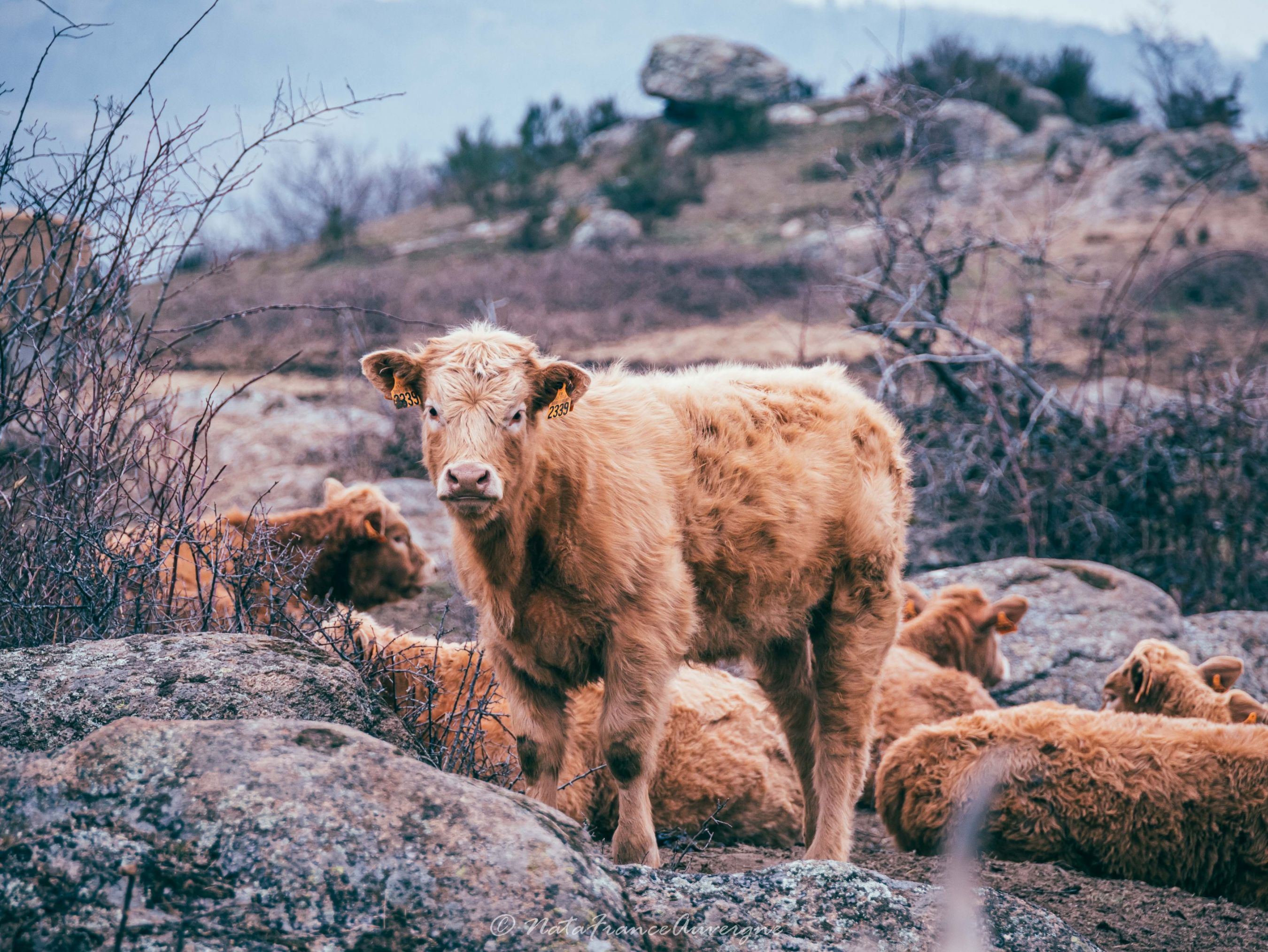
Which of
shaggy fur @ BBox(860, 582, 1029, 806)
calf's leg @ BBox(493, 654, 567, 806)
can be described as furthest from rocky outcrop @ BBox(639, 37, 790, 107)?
calf's leg @ BBox(493, 654, 567, 806)

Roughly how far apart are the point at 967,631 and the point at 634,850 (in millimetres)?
3771

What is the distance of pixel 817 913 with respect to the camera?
281cm

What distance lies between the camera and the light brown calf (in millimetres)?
4562

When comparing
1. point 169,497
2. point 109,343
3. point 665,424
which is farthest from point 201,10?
point 665,424

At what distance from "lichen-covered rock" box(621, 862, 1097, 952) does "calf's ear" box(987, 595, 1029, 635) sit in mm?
4105

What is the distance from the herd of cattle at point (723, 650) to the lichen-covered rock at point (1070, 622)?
4.90 ft

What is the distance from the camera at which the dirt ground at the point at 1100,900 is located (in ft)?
13.1

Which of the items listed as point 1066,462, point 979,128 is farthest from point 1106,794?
point 979,128

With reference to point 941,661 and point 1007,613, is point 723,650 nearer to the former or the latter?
point 941,661

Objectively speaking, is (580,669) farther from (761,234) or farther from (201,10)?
(761,234)

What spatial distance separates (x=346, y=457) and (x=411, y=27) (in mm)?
201878

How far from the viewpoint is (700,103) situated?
3738 cm

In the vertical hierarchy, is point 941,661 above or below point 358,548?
below

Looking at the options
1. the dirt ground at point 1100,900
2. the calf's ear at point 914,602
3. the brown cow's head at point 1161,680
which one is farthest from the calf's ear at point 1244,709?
the calf's ear at point 914,602
